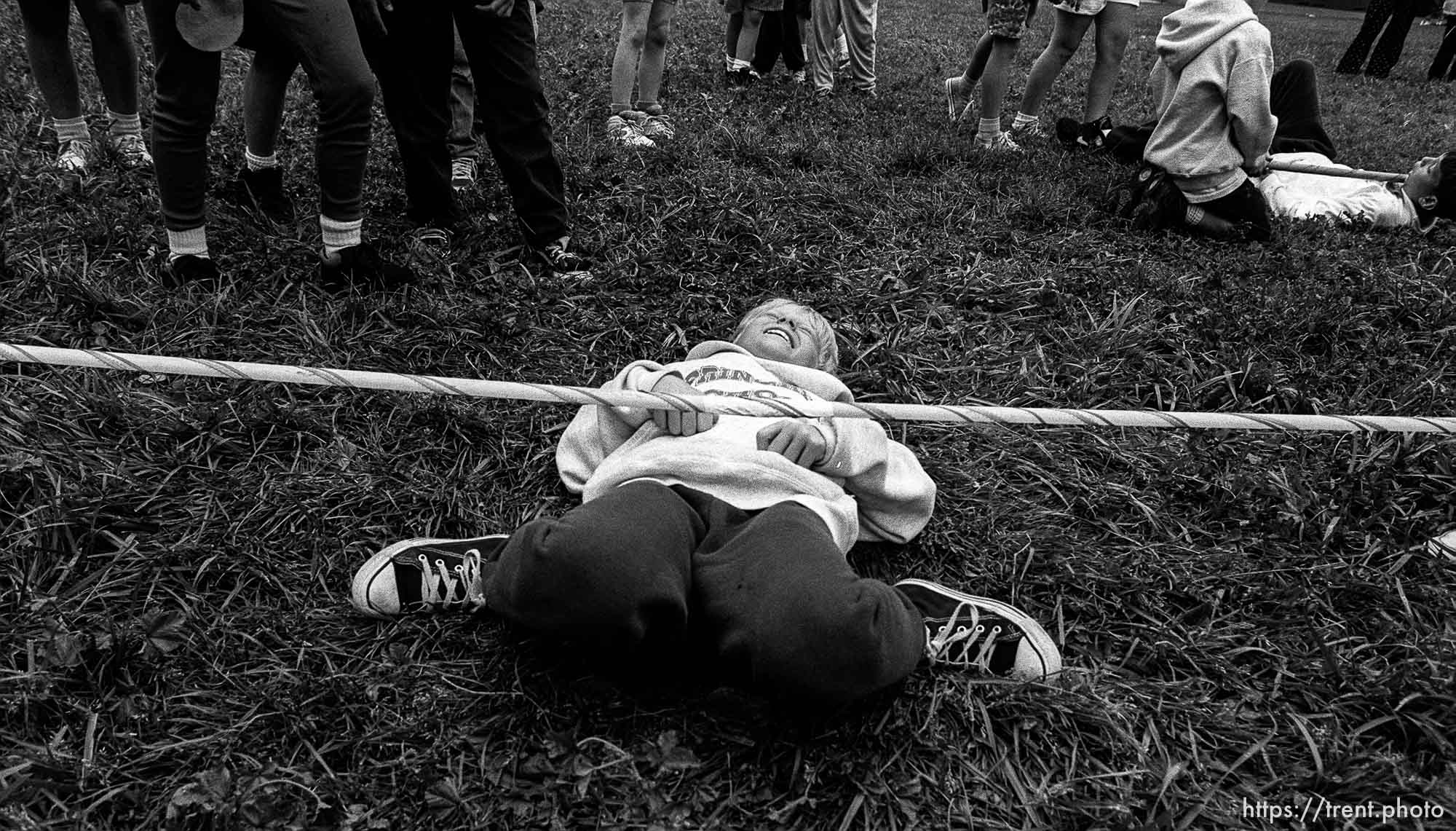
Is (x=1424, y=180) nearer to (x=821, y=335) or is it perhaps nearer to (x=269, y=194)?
(x=821, y=335)

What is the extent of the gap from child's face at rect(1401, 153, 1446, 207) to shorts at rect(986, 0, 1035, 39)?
2.38 m

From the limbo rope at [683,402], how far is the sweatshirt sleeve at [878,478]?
4.9 inches

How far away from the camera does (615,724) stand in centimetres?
190

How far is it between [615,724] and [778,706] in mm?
358

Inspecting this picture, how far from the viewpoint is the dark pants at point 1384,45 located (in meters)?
11.6

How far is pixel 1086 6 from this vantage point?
5445 millimetres

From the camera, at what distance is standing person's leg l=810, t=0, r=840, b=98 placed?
288 inches

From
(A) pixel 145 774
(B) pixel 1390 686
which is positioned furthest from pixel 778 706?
(B) pixel 1390 686

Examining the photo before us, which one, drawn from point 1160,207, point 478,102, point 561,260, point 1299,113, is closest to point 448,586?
point 561,260

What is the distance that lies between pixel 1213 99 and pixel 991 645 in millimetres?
3761

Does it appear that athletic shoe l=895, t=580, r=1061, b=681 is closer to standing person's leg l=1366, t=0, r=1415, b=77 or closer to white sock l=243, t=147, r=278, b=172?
white sock l=243, t=147, r=278, b=172

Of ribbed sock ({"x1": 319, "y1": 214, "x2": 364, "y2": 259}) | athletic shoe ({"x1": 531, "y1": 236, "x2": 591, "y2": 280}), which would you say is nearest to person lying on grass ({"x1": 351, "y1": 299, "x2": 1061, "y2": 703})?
athletic shoe ({"x1": 531, "y1": 236, "x2": 591, "y2": 280})

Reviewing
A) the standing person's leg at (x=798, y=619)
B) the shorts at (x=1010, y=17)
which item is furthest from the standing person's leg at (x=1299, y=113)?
the standing person's leg at (x=798, y=619)

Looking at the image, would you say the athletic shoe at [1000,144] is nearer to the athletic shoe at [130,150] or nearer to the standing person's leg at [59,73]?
the athletic shoe at [130,150]
